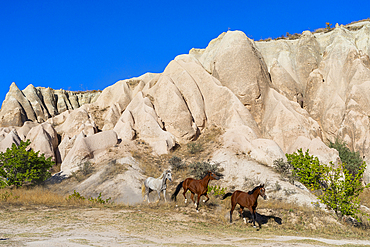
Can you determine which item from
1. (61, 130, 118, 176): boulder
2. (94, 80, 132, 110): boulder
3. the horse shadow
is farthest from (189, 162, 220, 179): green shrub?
(94, 80, 132, 110): boulder

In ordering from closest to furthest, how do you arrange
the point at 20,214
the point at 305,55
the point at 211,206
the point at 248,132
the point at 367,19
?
the point at 20,214, the point at 211,206, the point at 248,132, the point at 305,55, the point at 367,19

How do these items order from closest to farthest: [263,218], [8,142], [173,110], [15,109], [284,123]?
[263,218]
[8,142]
[284,123]
[173,110]
[15,109]

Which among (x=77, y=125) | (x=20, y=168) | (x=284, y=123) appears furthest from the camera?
(x=77, y=125)

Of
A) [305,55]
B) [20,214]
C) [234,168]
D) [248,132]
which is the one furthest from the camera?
[305,55]

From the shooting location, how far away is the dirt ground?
723cm

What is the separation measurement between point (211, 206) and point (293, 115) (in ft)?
50.6

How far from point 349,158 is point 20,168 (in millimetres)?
24284

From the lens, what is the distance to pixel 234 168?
64.8 ft

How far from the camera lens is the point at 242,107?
26.1m

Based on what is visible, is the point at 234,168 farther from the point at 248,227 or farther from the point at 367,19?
the point at 367,19

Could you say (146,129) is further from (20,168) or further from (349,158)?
(349,158)

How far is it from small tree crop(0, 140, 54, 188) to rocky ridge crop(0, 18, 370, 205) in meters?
A: 1.99

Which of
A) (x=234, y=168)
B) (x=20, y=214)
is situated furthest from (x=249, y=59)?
(x=20, y=214)

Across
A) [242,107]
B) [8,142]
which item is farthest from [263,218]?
[8,142]
